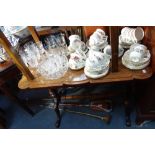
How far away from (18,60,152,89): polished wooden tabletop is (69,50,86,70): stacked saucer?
4 centimetres

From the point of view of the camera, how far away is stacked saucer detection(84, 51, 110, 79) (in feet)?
3.51

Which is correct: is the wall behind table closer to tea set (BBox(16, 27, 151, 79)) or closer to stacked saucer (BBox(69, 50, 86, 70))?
tea set (BBox(16, 27, 151, 79))

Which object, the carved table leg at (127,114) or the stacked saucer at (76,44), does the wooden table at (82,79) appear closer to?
the stacked saucer at (76,44)

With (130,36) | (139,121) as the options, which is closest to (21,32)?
(130,36)

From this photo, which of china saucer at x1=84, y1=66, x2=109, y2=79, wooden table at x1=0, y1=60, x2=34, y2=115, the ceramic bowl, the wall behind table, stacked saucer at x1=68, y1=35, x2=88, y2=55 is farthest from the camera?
the ceramic bowl

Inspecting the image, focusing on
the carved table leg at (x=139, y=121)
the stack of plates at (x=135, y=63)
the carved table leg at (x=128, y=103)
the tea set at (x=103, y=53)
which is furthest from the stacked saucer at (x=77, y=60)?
the carved table leg at (x=139, y=121)

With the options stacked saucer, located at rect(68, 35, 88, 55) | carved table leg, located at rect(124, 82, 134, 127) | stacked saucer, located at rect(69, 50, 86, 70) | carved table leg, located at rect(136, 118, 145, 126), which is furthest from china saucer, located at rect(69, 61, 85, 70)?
carved table leg, located at rect(136, 118, 145, 126)

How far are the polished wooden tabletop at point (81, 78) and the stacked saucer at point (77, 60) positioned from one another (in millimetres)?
35

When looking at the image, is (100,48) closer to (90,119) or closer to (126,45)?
(126,45)

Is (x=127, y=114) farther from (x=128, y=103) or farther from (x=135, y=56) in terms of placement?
(x=135, y=56)

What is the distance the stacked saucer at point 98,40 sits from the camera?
3.89ft

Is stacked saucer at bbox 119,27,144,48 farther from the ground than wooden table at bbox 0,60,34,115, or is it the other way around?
stacked saucer at bbox 119,27,144,48

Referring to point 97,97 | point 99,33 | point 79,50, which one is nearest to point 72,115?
point 97,97

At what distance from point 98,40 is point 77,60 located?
0.61 ft
